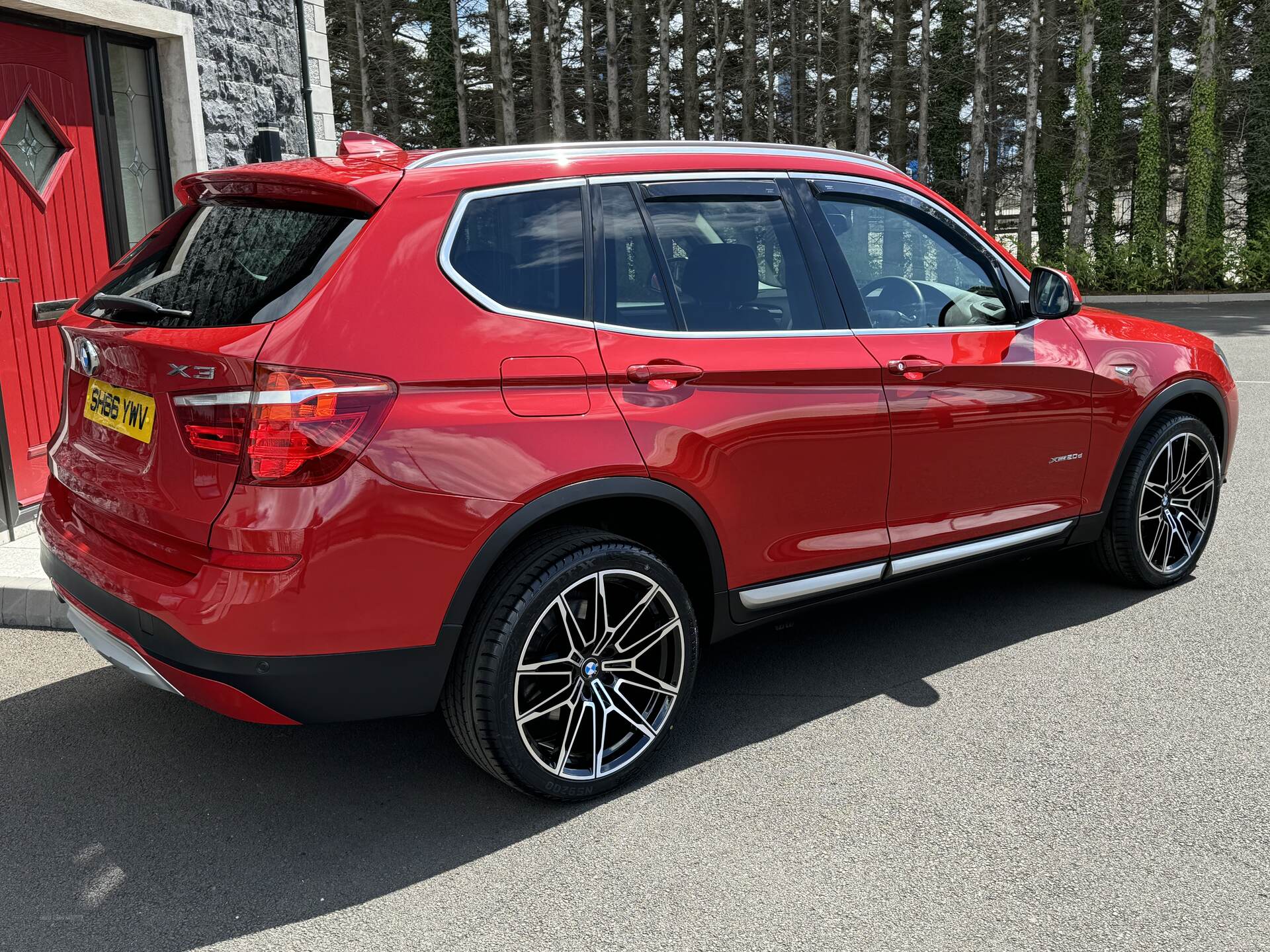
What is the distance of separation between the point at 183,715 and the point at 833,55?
36911 mm

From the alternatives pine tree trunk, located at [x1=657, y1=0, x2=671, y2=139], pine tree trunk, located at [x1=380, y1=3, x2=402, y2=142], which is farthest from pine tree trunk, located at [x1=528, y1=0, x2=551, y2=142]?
pine tree trunk, located at [x1=380, y1=3, x2=402, y2=142]

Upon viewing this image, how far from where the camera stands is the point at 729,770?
11.6ft

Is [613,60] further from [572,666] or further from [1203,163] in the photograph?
[572,666]

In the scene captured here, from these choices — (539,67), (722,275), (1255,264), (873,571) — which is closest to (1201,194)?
(1255,264)

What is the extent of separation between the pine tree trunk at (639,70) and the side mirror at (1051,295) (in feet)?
91.2

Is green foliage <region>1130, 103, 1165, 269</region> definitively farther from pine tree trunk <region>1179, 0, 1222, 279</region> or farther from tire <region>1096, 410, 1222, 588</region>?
tire <region>1096, 410, 1222, 588</region>

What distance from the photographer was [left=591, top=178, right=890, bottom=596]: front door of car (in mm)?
3340

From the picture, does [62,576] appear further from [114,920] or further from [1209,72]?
[1209,72]

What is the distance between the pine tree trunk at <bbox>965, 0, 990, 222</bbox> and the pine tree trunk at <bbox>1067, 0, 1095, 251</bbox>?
7.17 ft

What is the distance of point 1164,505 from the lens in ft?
16.6

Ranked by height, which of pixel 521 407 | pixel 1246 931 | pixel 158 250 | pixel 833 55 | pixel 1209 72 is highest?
pixel 833 55

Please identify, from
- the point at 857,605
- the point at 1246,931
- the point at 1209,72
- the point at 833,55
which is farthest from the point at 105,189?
the point at 833,55

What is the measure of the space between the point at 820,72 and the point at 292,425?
3543cm

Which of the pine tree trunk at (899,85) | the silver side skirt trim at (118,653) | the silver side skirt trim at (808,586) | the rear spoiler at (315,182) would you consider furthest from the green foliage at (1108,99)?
the silver side skirt trim at (118,653)
